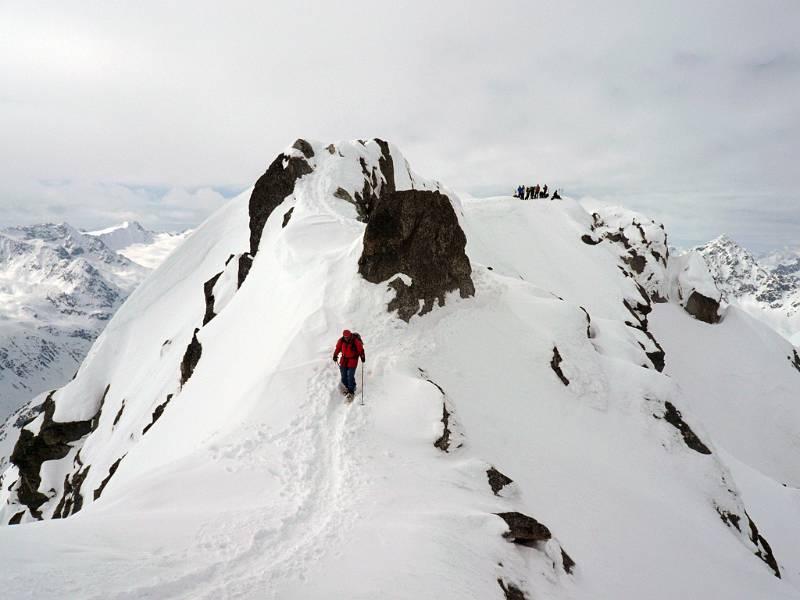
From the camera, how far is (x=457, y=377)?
15.6 meters

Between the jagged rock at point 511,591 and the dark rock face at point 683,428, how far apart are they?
1371 cm

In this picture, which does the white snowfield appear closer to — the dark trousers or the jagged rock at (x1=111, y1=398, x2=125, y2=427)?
the dark trousers

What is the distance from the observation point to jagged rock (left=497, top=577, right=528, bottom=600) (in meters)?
7.29

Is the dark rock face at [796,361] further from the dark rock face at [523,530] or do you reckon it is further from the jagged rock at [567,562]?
the dark rock face at [523,530]

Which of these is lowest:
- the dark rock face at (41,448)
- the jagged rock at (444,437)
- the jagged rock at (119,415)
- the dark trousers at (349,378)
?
the dark rock face at (41,448)

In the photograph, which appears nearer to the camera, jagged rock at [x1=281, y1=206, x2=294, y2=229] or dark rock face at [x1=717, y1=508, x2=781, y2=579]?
dark rock face at [x1=717, y1=508, x2=781, y2=579]

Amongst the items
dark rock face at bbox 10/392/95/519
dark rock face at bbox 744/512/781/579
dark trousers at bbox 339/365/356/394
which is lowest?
dark rock face at bbox 10/392/95/519

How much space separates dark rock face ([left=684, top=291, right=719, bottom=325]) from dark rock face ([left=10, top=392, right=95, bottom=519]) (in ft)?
291

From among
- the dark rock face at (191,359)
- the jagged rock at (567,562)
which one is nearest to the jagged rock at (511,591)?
the jagged rock at (567,562)

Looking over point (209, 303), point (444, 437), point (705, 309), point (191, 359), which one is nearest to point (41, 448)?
point (209, 303)

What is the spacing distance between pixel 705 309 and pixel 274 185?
2742 inches

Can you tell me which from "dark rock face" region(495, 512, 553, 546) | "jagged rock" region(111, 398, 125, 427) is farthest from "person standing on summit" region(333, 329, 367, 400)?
"jagged rock" region(111, 398, 125, 427)

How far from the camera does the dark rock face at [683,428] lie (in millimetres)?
17188

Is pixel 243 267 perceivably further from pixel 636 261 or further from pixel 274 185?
pixel 636 261
